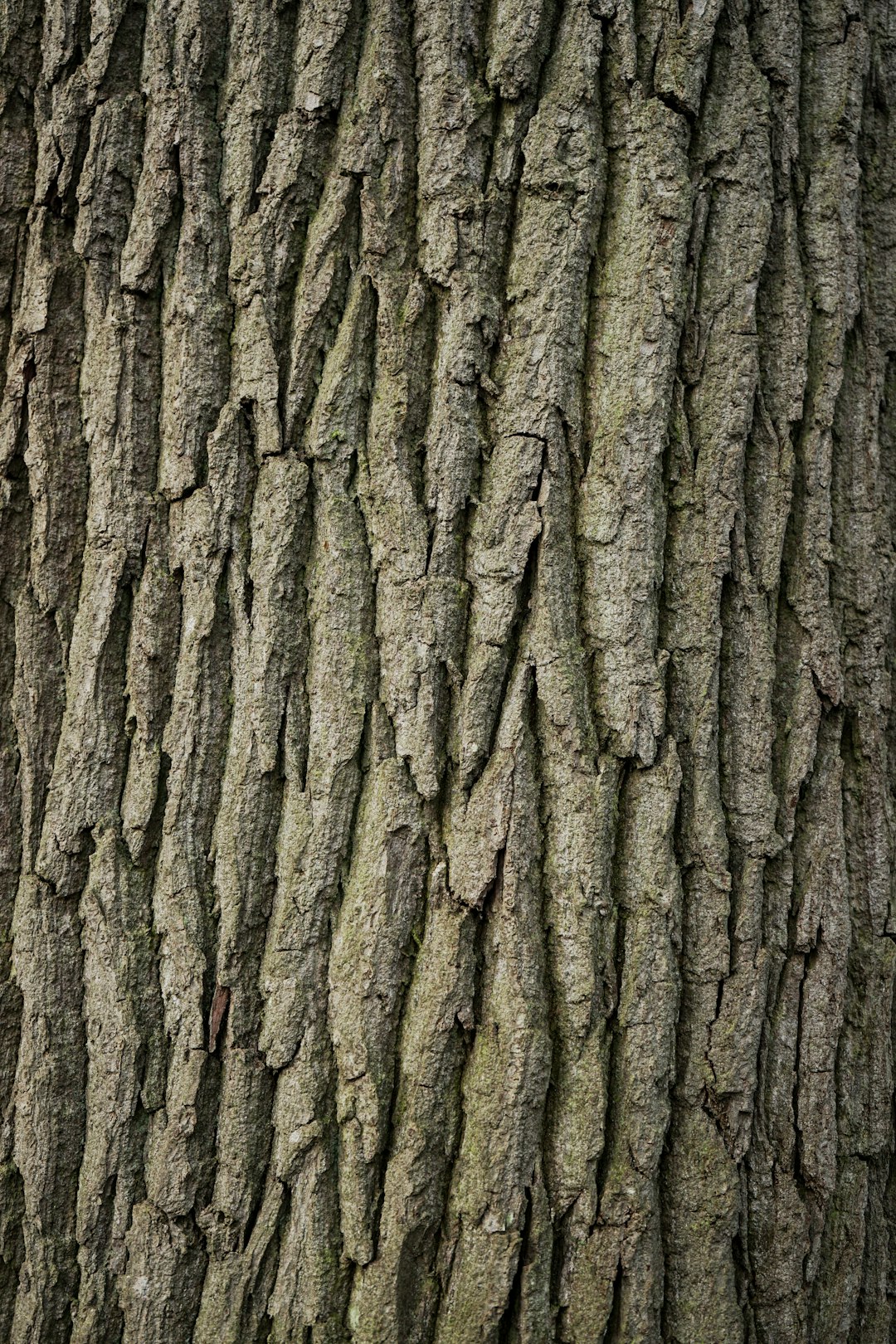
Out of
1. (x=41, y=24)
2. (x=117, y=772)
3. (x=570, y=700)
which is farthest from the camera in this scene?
(x=41, y=24)

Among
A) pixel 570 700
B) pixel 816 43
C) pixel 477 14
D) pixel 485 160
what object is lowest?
pixel 570 700

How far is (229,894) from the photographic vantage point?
152 cm

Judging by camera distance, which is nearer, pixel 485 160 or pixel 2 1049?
pixel 485 160

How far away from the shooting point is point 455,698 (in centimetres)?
149

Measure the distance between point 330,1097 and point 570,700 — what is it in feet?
2.48

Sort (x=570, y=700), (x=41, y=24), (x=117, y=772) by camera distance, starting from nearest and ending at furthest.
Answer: (x=570, y=700) → (x=117, y=772) → (x=41, y=24)

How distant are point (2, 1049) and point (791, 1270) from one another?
55.6 inches

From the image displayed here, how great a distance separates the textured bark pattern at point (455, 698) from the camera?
1.45 meters

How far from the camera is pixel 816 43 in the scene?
1.66 metres

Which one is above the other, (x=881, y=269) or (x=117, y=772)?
(x=881, y=269)

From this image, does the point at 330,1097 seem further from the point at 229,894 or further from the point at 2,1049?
the point at 2,1049

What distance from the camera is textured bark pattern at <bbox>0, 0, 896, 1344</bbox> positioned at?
145cm

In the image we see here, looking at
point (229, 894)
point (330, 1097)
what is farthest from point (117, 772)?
point (330, 1097)

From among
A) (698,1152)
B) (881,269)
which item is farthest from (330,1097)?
(881,269)
